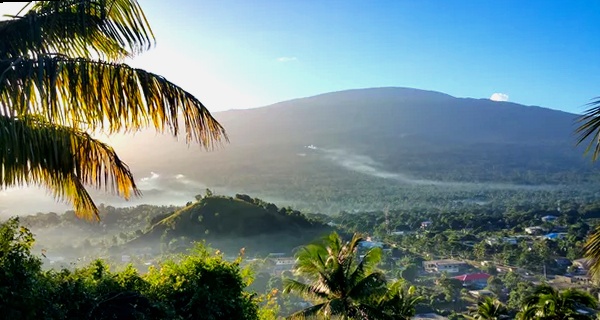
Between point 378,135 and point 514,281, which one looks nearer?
point 514,281

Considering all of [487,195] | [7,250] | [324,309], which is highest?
[7,250]

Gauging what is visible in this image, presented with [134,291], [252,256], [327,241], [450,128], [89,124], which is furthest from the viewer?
[450,128]

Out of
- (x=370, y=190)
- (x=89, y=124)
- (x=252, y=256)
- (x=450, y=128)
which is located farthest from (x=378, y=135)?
(x=89, y=124)

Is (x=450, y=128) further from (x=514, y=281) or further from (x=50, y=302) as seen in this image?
(x=50, y=302)

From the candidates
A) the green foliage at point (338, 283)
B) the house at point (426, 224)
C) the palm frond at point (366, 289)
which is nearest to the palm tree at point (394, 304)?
the green foliage at point (338, 283)

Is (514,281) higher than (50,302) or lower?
lower

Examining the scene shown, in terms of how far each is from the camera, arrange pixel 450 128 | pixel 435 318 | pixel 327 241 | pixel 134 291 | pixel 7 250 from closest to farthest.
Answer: pixel 7 250
pixel 134 291
pixel 327 241
pixel 435 318
pixel 450 128

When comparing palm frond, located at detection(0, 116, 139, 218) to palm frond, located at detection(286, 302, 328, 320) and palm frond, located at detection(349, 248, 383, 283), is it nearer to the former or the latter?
palm frond, located at detection(286, 302, 328, 320)

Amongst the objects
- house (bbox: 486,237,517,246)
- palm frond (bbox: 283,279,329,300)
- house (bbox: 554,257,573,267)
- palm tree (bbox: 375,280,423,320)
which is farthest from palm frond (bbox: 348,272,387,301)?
house (bbox: 486,237,517,246)
